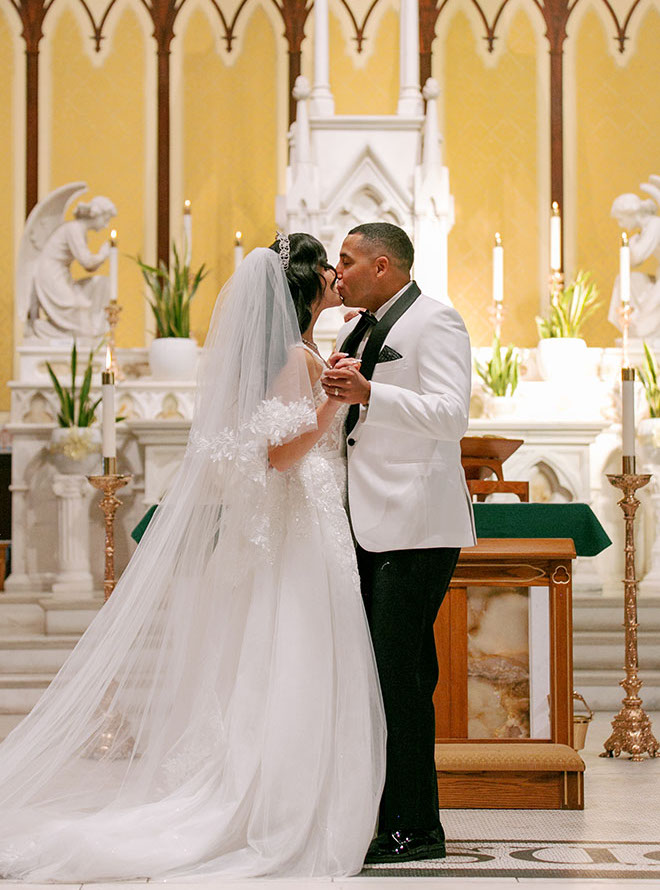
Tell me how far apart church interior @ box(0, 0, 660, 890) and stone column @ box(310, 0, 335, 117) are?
24mm

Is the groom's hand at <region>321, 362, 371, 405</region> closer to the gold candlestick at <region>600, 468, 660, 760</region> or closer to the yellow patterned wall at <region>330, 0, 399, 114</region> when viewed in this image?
the gold candlestick at <region>600, 468, 660, 760</region>

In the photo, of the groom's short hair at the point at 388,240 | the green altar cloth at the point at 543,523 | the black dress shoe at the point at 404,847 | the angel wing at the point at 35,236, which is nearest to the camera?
the black dress shoe at the point at 404,847

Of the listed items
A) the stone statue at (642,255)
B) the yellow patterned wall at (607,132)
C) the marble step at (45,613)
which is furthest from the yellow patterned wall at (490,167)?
the marble step at (45,613)

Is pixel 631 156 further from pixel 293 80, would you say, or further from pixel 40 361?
pixel 40 361

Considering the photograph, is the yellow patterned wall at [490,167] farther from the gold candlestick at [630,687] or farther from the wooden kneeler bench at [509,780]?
the wooden kneeler bench at [509,780]

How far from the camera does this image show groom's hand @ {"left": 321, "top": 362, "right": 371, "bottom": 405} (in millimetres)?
2887

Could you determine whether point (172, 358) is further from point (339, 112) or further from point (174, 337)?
point (339, 112)

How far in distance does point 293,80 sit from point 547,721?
6586 mm

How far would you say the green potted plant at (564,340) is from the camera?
24.5ft

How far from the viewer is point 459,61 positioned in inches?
366

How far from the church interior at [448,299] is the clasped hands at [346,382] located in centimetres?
111

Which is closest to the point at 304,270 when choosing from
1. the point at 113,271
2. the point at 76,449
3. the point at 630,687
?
the point at 630,687

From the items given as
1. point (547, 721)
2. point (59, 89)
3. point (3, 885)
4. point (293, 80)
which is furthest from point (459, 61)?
point (3, 885)

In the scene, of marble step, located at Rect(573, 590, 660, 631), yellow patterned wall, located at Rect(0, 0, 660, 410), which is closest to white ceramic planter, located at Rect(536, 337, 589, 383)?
yellow patterned wall, located at Rect(0, 0, 660, 410)
